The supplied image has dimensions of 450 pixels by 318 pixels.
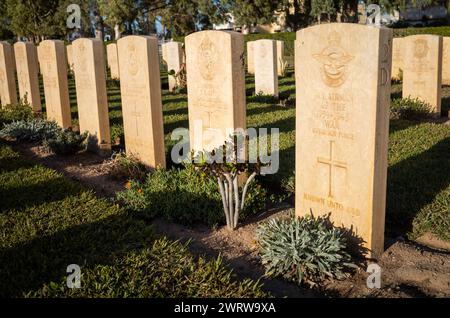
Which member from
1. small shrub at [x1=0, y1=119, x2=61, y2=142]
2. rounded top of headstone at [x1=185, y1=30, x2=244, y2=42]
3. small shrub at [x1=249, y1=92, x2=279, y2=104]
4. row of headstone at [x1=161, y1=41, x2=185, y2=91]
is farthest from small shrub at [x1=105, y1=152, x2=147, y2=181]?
row of headstone at [x1=161, y1=41, x2=185, y2=91]

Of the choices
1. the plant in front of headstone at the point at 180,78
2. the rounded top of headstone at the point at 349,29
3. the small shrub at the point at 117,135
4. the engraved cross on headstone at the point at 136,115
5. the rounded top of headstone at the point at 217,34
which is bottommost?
the small shrub at the point at 117,135

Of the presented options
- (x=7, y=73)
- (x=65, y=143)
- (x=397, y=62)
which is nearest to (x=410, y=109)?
(x=397, y=62)

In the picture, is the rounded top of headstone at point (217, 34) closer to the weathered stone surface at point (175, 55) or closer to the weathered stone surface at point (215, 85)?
the weathered stone surface at point (215, 85)

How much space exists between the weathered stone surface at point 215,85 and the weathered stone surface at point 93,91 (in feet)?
7.25

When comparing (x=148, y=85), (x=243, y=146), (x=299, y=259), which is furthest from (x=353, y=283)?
(x=148, y=85)

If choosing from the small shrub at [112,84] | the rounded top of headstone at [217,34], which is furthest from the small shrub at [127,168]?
the small shrub at [112,84]

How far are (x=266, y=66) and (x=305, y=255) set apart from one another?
9936 millimetres

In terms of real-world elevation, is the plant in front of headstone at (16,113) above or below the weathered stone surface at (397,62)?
below

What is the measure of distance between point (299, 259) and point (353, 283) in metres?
0.48

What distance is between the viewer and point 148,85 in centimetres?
676

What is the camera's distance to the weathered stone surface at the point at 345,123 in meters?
4.02

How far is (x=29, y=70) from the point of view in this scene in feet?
36.6

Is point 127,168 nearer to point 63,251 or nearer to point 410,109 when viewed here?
point 63,251

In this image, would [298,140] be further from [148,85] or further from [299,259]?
[148,85]
